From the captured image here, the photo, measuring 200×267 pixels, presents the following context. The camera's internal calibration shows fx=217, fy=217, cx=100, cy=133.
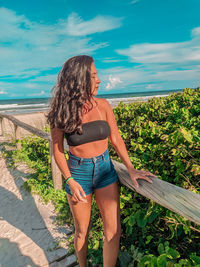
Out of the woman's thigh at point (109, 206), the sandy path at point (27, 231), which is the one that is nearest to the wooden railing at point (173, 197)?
the woman's thigh at point (109, 206)

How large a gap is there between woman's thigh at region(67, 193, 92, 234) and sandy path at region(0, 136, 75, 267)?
86cm

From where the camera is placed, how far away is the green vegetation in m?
1.94

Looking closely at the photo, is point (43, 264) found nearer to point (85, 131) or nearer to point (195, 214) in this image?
point (85, 131)

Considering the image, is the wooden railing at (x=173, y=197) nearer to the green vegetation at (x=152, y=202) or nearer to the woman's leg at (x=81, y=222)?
the green vegetation at (x=152, y=202)

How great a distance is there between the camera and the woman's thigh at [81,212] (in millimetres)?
1971

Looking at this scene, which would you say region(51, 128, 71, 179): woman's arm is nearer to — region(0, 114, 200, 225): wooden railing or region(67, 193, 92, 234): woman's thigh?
region(67, 193, 92, 234): woman's thigh

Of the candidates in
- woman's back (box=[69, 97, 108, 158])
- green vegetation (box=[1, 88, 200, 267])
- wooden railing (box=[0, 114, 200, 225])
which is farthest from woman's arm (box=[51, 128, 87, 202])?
green vegetation (box=[1, 88, 200, 267])

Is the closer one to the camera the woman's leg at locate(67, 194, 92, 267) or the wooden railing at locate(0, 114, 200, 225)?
the wooden railing at locate(0, 114, 200, 225)

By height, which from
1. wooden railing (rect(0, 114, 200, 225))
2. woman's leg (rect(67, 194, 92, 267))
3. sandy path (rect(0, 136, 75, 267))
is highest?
wooden railing (rect(0, 114, 200, 225))

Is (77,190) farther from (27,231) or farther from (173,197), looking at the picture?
(27,231)

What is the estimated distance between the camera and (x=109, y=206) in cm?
192

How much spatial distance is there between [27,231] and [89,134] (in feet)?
7.34

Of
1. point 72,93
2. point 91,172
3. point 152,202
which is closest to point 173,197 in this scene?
point 152,202

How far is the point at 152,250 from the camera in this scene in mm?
2447
